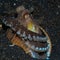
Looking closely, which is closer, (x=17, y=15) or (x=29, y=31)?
(x=29, y=31)

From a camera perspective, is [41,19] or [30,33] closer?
[30,33]

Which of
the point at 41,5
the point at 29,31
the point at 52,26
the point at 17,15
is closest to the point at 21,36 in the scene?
the point at 29,31

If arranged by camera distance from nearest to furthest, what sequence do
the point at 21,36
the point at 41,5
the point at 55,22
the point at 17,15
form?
the point at 21,36 < the point at 17,15 < the point at 55,22 < the point at 41,5

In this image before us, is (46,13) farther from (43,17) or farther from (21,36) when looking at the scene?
(21,36)

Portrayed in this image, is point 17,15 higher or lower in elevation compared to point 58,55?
higher
